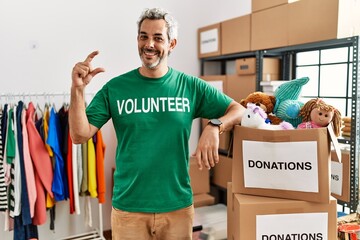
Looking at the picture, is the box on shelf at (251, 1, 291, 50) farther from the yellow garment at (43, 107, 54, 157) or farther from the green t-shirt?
the yellow garment at (43, 107, 54, 157)

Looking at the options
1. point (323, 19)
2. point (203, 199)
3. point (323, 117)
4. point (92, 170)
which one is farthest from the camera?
point (203, 199)

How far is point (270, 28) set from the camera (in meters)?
2.48

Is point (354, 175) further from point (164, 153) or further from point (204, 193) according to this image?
point (204, 193)

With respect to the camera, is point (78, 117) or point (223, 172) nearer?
point (78, 117)

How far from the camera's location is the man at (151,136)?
54.1 inches

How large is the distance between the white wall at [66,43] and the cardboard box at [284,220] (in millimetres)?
2018

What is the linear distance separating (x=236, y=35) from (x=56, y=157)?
1.78 m

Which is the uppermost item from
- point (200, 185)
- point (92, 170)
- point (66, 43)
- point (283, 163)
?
point (66, 43)

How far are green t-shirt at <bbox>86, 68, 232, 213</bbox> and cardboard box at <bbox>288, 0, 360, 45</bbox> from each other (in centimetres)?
113

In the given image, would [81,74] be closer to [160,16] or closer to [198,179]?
[160,16]

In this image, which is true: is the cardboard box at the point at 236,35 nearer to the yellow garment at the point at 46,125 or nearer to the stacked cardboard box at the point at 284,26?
the stacked cardboard box at the point at 284,26

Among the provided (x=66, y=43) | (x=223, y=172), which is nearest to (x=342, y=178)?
(x=223, y=172)

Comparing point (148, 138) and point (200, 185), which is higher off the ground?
point (148, 138)

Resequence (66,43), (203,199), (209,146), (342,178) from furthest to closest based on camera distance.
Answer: (203,199), (66,43), (342,178), (209,146)
